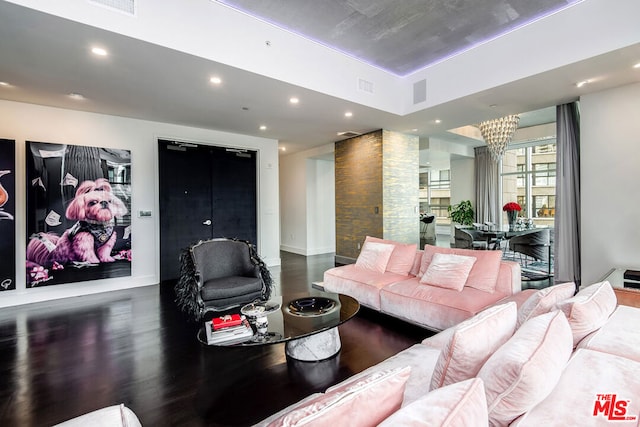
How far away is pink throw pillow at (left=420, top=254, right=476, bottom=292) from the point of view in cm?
305

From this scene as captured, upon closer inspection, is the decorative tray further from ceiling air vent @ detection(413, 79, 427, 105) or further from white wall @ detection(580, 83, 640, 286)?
white wall @ detection(580, 83, 640, 286)

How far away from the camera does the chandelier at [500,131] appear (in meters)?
5.66

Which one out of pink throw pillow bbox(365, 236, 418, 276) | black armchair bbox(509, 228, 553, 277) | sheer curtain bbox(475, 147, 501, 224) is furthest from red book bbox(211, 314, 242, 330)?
sheer curtain bbox(475, 147, 501, 224)

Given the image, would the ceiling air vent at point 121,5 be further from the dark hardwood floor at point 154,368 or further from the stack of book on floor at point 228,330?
the dark hardwood floor at point 154,368

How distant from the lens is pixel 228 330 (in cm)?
221

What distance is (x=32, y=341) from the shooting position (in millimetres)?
3023

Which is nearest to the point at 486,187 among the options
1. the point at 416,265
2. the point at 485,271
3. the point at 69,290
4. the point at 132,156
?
the point at 416,265

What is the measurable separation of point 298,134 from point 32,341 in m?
5.10

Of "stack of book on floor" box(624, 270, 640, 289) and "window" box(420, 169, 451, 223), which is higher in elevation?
"window" box(420, 169, 451, 223)

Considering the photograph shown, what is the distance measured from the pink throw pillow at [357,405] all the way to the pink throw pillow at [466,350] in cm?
33

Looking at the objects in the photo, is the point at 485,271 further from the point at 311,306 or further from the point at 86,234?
the point at 86,234

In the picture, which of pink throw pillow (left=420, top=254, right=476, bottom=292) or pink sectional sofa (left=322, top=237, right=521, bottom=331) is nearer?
pink sectional sofa (left=322, top=237, right=521, bottom=331)

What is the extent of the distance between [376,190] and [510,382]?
17.3ft

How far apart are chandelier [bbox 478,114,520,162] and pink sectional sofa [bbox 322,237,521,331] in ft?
11.4
